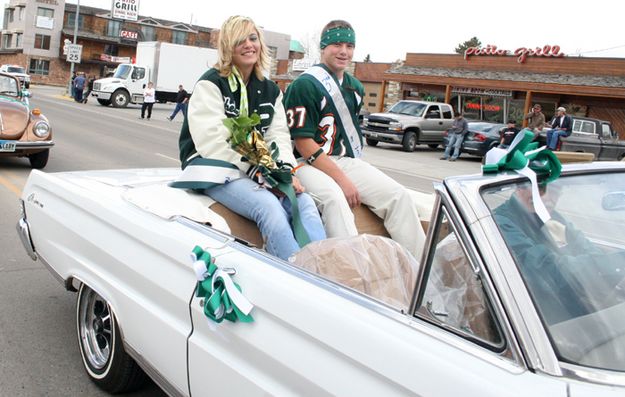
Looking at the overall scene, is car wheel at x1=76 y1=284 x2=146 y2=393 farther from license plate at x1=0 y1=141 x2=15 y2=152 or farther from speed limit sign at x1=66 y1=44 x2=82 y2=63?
speed limit sign at x1=66 y1=44 x2=82 y2=63

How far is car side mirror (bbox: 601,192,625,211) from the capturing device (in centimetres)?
215

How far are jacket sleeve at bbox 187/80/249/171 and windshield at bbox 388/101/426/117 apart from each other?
821 inches

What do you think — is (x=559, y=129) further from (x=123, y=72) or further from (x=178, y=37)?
(x=178, y=37)

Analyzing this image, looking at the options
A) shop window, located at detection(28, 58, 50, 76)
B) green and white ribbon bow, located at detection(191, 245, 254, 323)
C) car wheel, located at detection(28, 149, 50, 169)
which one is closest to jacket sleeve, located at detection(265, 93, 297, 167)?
green and white ribbon bow, located at detection(191, 245, 254, 323)

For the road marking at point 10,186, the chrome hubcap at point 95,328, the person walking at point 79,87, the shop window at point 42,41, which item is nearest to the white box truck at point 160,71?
the person walking at point 79,87

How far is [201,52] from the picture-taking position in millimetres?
37438

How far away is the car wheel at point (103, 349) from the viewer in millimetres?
2928

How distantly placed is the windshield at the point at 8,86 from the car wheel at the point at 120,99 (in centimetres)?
2360

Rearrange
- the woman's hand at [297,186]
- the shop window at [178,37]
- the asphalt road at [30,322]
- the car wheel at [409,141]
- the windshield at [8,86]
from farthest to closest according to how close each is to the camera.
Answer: the shop window at [178,37], the car wheel at [409,141], the windshield at [8,86], the woman's hand at [297,186], the asphalt road at [30,322]

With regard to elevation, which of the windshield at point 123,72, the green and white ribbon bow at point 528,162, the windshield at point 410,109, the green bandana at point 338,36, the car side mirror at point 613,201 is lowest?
the car side mirror at point 613,201

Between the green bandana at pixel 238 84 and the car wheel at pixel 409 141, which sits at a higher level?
the car wheel at pixel 409 141

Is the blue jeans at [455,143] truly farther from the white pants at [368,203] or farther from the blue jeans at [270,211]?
the blue jeans at [270,211]

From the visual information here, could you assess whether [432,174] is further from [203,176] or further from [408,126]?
[203,176]

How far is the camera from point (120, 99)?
109ft
